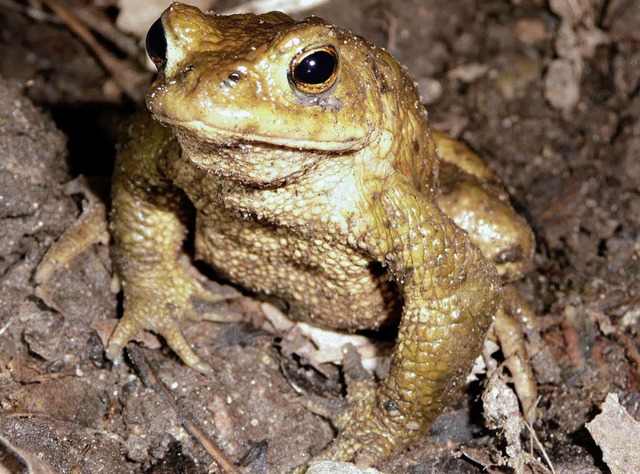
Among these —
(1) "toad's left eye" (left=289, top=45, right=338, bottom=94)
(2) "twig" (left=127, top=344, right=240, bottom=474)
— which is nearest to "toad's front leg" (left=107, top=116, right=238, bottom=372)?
(2) "twig" (left=127, top=344, right=240, bottom=474)

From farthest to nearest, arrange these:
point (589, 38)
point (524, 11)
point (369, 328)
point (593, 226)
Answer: point (524, 11)
point (589, 38)
point (593, 226)
point (369, 328)

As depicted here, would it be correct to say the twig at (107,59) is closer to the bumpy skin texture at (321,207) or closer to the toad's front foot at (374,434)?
the bumpy skin texture at (321,207)

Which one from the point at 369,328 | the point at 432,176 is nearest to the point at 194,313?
the point at 369,328

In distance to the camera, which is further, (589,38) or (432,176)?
(589,38)

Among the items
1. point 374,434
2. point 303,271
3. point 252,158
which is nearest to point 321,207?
point 252,158

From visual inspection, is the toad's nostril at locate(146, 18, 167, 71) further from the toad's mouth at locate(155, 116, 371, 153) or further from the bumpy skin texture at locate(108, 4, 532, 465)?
the toad's mouth at locate(155, 116, 371, 153)

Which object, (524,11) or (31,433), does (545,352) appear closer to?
(31,433)

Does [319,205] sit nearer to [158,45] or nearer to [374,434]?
[158,45]
